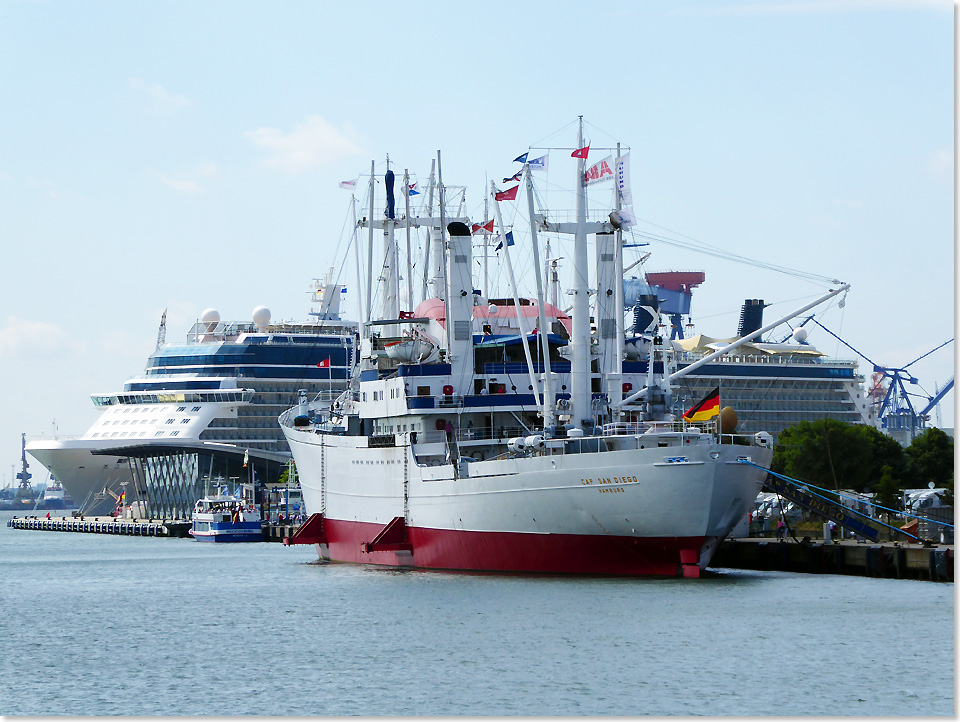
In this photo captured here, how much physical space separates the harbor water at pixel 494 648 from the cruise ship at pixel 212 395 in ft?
233

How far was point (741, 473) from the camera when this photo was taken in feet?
158

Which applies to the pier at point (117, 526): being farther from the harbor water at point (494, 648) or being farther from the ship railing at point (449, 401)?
the ship railing at point (449, 401)

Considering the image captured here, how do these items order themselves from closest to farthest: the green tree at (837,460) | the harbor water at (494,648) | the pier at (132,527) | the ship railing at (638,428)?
1. the harbor water at (494,648)
2. the ship railing at (638,428)
3. the green tree at (837,460)
4. the pier at (132,527)

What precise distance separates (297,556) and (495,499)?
3033cm

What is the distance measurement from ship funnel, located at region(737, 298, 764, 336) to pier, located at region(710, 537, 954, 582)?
9274 centimetres

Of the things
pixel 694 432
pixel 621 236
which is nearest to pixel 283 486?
pixel 621 236

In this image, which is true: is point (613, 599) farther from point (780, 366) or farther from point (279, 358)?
point (780, 366)

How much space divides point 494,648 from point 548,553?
14930 mm

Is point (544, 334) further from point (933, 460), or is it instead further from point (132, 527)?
point (132, 527)

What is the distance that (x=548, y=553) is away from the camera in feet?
168

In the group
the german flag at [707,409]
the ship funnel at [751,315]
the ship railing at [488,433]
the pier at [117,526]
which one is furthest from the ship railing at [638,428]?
the ship funnel at [751,315]

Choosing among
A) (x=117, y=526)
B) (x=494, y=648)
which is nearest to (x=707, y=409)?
(x=494, y=648)

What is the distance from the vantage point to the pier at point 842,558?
49469 millimetres

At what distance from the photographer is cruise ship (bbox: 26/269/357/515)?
126500 mm
